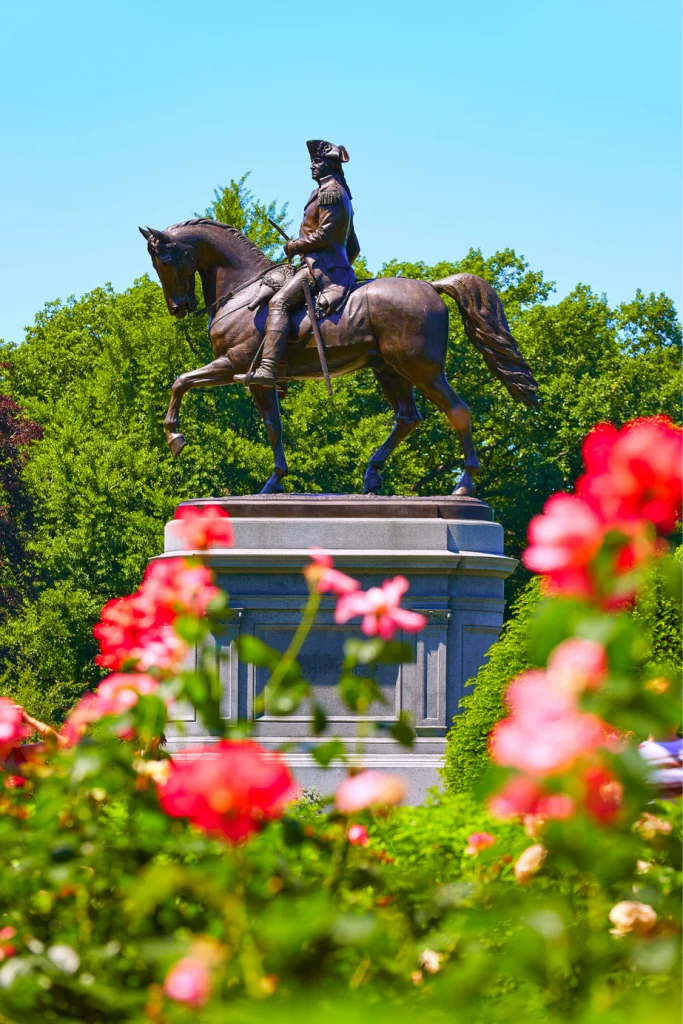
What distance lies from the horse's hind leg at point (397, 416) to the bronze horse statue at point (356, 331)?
1 cm

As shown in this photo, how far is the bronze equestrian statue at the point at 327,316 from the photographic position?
42.1 ft

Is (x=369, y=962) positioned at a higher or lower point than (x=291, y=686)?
lower

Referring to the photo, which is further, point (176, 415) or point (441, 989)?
point (176, 415)

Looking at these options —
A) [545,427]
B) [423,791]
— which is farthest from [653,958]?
[545,427]

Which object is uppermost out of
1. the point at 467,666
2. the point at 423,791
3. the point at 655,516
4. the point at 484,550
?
the point at 655,516

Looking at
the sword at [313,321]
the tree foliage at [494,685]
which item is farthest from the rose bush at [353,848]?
the sword at [313,321]

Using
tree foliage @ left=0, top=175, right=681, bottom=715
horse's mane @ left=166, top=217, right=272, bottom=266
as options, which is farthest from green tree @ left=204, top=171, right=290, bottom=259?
horse's mane @ left=166, top=217, right=272, bottom=266

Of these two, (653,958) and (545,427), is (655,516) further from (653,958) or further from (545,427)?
(545,427)

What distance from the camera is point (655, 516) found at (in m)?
2.66

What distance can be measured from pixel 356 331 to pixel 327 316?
273 mm

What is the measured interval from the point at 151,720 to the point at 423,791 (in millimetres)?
8591

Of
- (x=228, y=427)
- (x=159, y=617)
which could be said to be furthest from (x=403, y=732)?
(x=228, y=427)

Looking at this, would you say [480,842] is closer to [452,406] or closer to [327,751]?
[327,751]

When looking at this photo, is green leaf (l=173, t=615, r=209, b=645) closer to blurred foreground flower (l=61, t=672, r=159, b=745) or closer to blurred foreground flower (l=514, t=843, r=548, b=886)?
blurred foreground flower (l=61, t=672, r=159, b=745)
